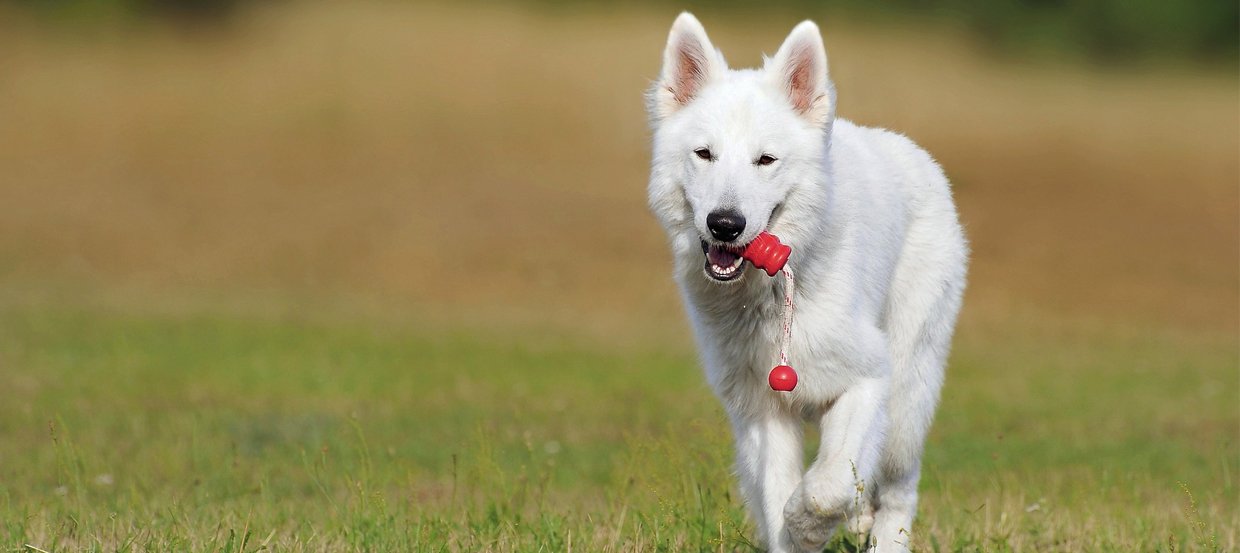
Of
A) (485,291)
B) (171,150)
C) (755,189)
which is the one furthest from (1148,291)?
(171,150)

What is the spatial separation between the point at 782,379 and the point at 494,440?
16.2 ft

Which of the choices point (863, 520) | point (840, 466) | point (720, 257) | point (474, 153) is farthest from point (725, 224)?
point (474, 153)

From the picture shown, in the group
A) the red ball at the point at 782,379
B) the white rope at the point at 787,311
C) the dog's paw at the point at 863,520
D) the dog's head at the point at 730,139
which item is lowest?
the dog's paw at the point at 863,520

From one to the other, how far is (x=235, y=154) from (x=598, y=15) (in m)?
7.95

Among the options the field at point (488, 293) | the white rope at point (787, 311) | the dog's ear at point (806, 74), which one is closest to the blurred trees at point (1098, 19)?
the field at point (488, 293)

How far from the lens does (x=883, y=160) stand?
20.2 feet

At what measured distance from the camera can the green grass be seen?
6.00m

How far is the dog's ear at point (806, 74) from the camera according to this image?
17.4 ft

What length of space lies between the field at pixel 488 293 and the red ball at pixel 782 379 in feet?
2.82

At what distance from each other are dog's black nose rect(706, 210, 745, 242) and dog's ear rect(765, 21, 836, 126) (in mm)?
625

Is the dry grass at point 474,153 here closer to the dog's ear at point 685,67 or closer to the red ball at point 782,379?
the dog's ear at point 685,67

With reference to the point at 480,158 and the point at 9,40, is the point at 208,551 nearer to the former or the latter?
the point at 480,158

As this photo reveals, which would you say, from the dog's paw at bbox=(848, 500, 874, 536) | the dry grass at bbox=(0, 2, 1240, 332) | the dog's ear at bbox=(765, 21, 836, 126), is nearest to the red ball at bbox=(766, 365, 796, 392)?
the dog's paw at bbox=(848, 500, 874, 536)

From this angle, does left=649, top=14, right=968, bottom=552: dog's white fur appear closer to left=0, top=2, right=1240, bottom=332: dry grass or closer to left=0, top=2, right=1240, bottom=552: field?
left=0, top=2, right=1240, bottom=552: field
